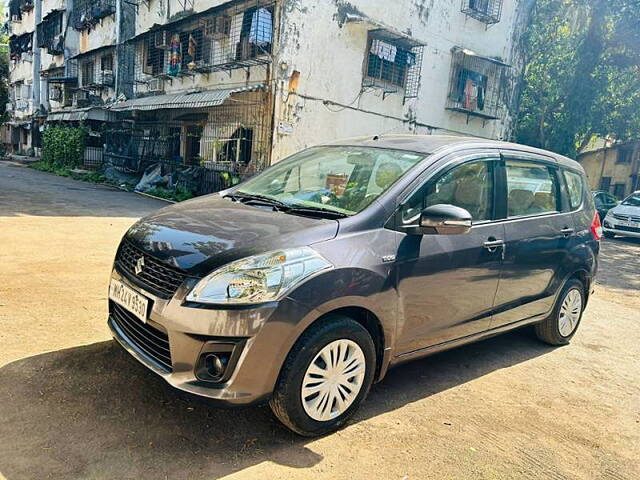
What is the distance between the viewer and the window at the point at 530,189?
378 cm

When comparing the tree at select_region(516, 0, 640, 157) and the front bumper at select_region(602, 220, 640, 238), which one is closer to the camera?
the front bumper at select_region(602, 220, 640, 238)

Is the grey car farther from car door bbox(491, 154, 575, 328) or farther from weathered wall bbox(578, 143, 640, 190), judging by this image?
weathered wall bbox(578, 143, 640, 190)

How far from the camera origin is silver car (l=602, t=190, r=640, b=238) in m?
13.6

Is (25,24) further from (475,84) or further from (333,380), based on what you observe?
(333,380)

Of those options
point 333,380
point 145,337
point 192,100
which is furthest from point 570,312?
point 192,100

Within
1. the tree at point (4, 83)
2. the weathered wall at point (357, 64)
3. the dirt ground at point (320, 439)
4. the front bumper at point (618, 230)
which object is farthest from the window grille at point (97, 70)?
the front bumper at point (618, 230)

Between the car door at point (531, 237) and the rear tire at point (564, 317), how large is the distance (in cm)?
20

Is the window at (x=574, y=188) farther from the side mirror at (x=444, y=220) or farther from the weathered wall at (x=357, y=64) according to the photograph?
the weathered wall at (x=357, y=64)

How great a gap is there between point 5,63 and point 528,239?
131ft

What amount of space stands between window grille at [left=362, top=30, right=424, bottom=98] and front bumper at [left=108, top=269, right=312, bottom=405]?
40.7 feet

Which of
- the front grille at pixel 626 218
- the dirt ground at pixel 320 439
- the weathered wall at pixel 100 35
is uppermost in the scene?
the weathered wall at pixel 100 35

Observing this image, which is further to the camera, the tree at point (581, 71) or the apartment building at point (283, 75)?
the tree at point (581, 71)

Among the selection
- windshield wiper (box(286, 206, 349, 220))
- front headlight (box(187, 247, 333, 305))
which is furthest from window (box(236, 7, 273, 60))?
front headlight (box(187, 247, 333, 305))

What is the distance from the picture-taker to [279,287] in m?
2.43
